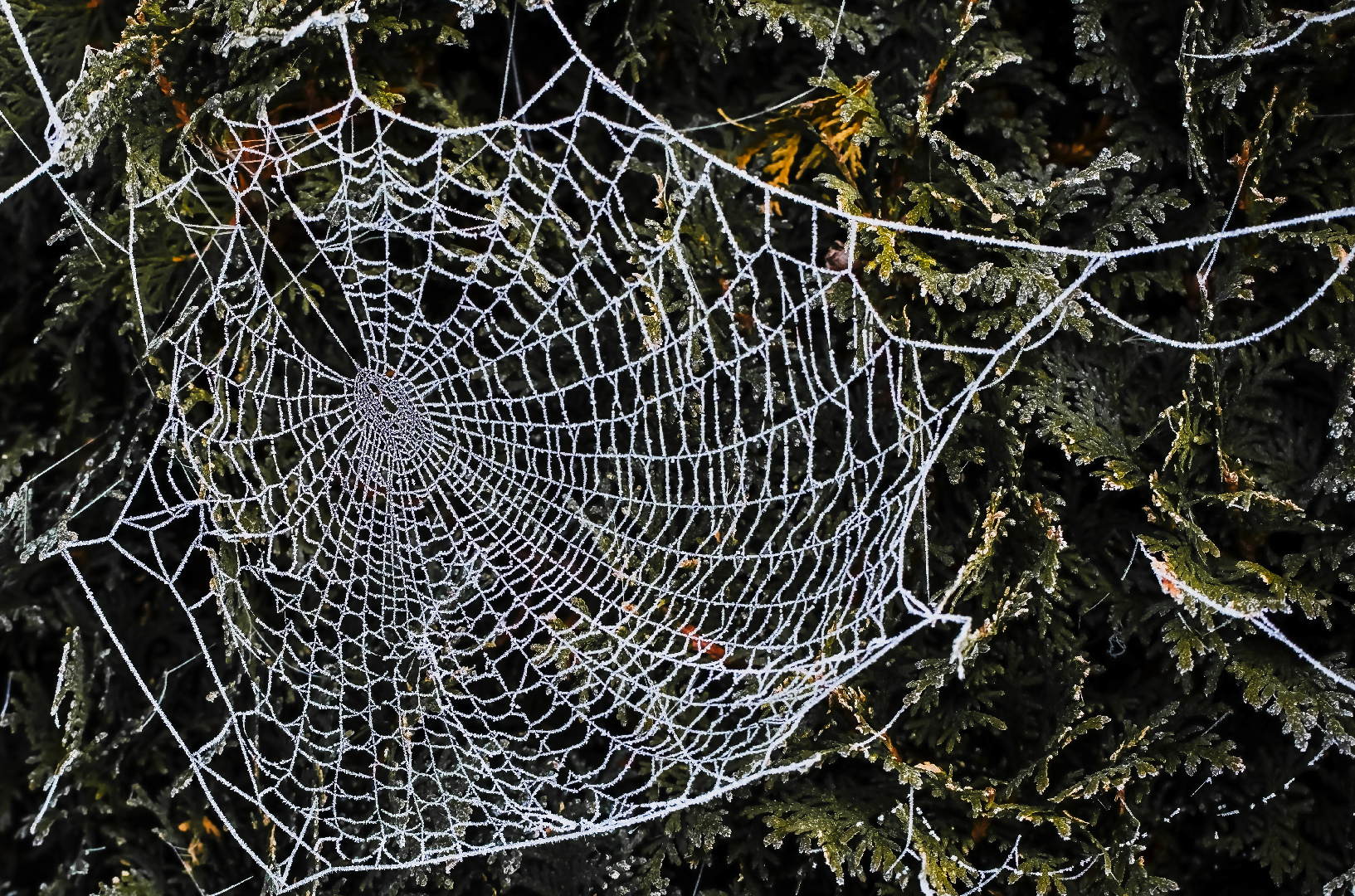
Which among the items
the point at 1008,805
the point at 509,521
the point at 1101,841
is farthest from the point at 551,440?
the point at 1101,841

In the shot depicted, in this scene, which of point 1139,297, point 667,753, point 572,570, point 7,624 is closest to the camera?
point 1139,297

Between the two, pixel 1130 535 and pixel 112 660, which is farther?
pixel 112 660

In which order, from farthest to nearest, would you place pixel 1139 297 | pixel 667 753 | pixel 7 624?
pixel 7 624 → pixel 667 753 → pixel 1139 297

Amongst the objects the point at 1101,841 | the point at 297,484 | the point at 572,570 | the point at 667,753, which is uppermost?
the point at 297,484

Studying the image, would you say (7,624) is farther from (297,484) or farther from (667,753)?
(667,753)

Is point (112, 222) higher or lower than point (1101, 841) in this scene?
higher

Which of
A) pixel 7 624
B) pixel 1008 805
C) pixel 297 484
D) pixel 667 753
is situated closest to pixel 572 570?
pixel 667 753
